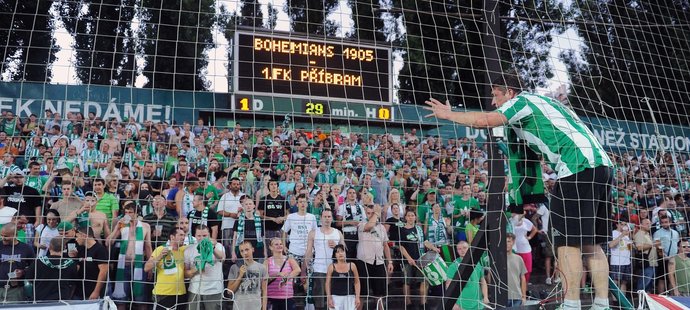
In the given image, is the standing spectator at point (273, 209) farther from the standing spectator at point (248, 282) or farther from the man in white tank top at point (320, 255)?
the standing spectator at point (248, 282)

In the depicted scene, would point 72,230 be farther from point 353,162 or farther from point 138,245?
point 353,162

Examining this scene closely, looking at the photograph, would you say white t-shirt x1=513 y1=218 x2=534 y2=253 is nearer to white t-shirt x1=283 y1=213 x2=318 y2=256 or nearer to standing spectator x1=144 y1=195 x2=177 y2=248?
white t-shirt x1=283 y1=213 x2=318 y2=256

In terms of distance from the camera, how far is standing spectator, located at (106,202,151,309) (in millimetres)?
7242

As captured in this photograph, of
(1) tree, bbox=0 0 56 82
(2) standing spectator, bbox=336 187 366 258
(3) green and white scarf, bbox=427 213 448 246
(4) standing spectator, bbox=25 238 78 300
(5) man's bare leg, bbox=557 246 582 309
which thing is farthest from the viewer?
(3) green and white scarf, bbox=427 213 448 246

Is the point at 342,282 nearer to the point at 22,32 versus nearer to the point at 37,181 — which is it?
the point at 37,181

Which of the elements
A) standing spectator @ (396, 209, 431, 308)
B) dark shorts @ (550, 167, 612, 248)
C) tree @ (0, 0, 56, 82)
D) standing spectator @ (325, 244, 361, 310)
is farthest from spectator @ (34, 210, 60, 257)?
dark shorts @ (550, 167, 612, 248)

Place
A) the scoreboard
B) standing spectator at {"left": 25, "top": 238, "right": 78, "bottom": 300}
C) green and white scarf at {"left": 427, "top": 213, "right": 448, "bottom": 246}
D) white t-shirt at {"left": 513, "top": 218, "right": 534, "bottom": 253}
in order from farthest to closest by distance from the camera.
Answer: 1. the scoreboard
2. white t-shirt at {"left": 513, "top": 218, "right": 534, "bottom": 253}
3. green and white scarf at {"left": 427, "top": 213, "right": 448, "bottom": 246}
4. standing spectator at {"left": 25, "top": 238, "right": 78, "bottom": 300}

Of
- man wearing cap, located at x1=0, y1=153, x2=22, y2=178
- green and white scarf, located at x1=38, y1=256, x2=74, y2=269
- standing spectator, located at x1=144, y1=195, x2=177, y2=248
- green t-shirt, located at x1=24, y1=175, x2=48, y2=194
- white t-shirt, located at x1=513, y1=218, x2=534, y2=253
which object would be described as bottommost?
green and white scarf, located at x1=38, y1=256, x2=74, y2=269

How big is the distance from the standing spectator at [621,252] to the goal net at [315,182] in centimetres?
4

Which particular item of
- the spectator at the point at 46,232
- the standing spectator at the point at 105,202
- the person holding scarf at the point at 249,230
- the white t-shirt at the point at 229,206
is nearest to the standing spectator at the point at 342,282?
the person holding scarf at the point at 249,230

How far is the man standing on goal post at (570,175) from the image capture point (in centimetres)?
438

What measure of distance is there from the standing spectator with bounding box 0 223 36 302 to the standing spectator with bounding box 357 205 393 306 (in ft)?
11.0

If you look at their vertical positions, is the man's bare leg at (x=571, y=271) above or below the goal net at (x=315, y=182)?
below

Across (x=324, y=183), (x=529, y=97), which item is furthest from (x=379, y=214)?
(x=529, y=97)
